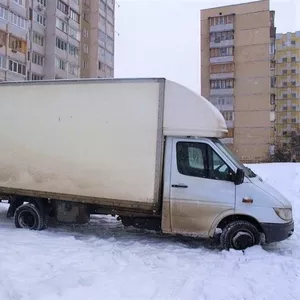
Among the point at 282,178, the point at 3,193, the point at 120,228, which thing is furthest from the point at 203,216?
the point at 282,178

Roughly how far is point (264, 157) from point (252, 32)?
2091 cm

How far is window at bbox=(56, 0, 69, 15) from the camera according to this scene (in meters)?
52.3

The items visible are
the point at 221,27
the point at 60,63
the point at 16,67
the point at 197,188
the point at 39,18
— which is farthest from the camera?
the point at 221,27

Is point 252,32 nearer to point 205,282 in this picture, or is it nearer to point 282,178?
point 282,178

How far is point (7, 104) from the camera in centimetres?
839

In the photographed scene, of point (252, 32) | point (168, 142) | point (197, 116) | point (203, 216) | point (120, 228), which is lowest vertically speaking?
point (120, 228)

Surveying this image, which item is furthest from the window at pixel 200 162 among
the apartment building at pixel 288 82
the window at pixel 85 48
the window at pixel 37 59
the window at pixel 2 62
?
the apartment building at pixel 288 82

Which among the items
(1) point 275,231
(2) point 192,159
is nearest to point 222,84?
(2) point 192,159

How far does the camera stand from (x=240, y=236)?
6906 mm

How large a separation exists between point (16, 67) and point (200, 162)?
1499 inches

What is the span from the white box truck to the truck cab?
0.06 feet

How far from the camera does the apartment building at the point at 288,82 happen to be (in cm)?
9806

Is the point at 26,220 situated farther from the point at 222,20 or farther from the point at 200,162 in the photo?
the point at 222,20

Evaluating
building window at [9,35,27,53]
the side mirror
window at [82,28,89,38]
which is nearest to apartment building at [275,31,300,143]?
window at [82,28,89,38]
